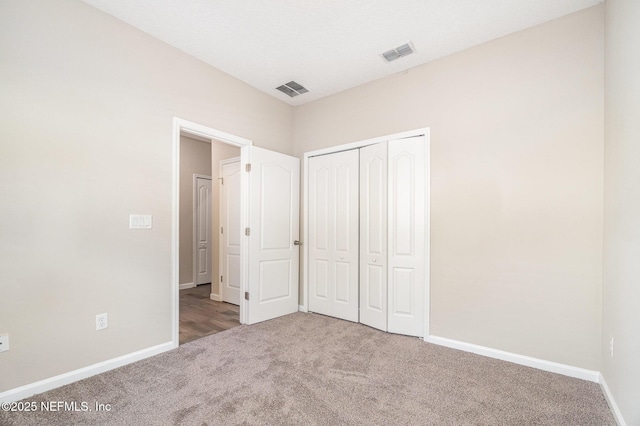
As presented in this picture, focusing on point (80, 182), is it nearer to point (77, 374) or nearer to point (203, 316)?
point (77, 374)

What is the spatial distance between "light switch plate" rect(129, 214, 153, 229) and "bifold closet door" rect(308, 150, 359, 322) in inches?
79.0

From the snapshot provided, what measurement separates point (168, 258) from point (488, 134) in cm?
330

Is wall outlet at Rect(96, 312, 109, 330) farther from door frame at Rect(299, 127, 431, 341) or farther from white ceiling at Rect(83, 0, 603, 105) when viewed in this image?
white ceiling at Rect(83, 0, 603, 105)

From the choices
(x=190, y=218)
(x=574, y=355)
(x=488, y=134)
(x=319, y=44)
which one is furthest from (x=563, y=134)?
(x=190, y=218)

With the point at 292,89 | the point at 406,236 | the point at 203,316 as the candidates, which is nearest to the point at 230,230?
the point at 203,316

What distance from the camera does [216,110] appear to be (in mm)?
3275

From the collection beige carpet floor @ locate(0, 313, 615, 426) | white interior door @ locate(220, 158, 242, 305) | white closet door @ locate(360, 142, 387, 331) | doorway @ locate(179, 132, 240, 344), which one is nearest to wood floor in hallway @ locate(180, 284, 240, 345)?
doorway @ locate(179, 132, 240, 344)

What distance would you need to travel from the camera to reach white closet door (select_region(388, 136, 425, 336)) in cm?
312

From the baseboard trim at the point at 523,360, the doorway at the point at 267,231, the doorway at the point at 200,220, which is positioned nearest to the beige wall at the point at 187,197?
the doorway at the point at 200,220

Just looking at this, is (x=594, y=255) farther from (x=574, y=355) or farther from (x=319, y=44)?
(x=319, y=44)

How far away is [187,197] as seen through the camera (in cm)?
584

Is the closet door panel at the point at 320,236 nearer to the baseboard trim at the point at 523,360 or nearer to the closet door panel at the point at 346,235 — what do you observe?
the closet door panel at the point at 346,235

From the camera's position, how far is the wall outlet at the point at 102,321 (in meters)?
2.35

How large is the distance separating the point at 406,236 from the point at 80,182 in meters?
3.04
